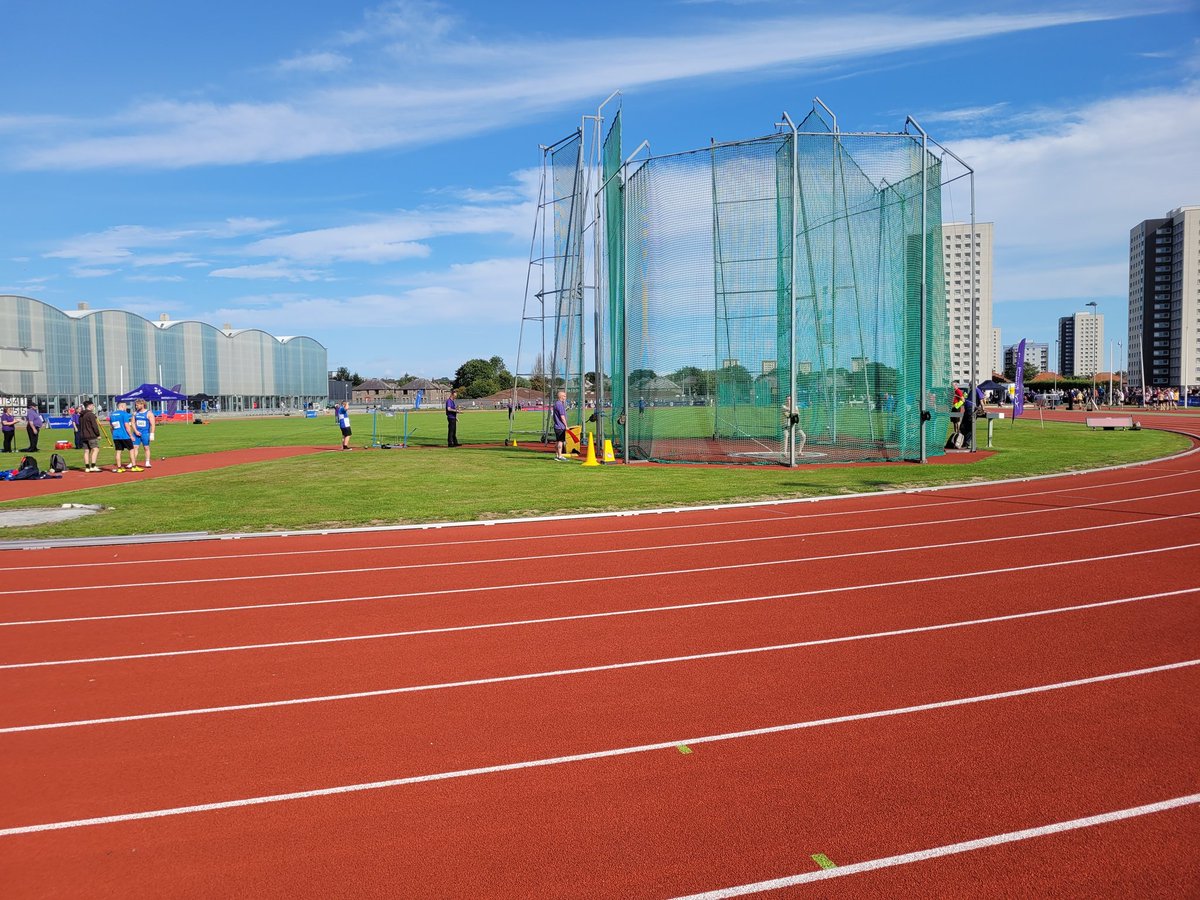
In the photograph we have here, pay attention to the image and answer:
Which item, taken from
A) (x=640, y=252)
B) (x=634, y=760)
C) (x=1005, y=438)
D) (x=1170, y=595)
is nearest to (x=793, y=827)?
(x=634, y=760)

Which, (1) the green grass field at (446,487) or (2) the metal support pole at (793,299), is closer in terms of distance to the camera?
(1) the green grass field at (446,487)

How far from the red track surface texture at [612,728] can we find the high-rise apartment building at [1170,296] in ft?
441

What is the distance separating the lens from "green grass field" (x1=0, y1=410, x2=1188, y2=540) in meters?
13.2

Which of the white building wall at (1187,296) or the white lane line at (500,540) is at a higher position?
the white building wall at (1187,296)

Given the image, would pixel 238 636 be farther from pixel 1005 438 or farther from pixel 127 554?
pixel 1005 438

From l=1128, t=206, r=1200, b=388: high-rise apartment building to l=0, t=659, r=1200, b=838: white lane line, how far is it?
136 metres

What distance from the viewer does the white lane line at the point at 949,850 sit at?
3330 mm

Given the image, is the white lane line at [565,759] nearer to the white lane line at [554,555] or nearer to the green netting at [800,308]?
the white lane line at [554,555]

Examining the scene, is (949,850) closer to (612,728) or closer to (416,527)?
(612,728)

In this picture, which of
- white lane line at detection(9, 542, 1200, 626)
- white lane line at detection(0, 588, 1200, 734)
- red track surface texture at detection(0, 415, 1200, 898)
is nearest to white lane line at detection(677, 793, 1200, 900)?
red track surface texture at detection(0, 415, 1200, 898)

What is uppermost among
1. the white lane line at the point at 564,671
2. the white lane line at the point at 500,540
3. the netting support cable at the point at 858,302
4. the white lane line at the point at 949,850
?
the netting support cable at the point at 858,302

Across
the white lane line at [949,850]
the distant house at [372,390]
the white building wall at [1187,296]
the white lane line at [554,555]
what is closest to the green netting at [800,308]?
the white lane line at [554,555]

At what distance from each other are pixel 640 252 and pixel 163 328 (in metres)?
82.2

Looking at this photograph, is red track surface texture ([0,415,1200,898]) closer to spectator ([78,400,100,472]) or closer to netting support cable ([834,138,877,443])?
netting support cable ([834,138,877,443])
